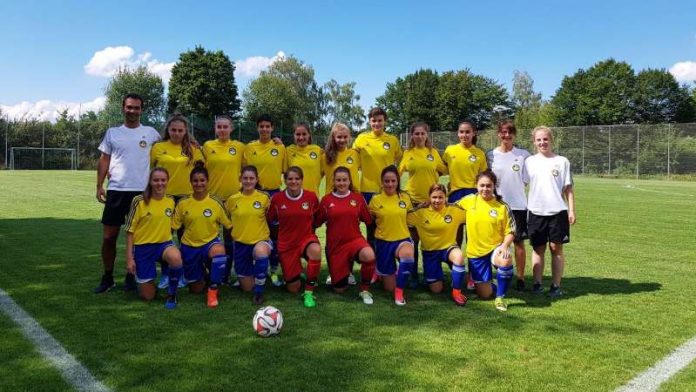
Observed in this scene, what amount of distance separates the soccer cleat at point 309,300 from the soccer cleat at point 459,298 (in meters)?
1.32

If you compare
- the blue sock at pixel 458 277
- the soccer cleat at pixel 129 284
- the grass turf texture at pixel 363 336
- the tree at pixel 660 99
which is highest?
the tree at pixel 660 99

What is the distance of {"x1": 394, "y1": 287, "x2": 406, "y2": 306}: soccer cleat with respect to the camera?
4.79 metres

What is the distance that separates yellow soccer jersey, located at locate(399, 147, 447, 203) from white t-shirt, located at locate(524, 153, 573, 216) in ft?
3.18

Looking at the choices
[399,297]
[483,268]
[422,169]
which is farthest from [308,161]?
[483,268]

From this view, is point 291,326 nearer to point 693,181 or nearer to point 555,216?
point 555,216

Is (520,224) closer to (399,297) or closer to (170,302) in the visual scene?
(399,297)

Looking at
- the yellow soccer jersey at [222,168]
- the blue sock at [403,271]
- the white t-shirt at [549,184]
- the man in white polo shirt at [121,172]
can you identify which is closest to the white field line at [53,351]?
the man in white polo shirt at [121,172]

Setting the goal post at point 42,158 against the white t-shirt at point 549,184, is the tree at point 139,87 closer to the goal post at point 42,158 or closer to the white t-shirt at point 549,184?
the goal post at point 42,158

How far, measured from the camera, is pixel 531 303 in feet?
16.1

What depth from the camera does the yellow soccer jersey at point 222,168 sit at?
5488 mm

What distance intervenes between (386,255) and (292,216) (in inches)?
40.4

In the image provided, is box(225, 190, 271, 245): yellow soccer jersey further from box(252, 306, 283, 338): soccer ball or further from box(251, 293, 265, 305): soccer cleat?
box(252, 306, 283, 338): soccer ball

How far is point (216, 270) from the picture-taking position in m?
4.80

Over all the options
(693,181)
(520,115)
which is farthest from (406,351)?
(520,115)
